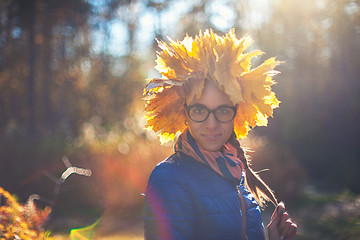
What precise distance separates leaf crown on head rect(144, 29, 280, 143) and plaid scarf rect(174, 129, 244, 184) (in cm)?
22

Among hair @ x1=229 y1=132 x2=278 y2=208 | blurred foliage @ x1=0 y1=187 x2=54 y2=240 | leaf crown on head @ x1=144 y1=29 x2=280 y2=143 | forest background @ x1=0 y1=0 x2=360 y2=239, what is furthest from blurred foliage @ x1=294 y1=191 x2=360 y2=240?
blurred foliage @ x1=0 y1=187 x2=54 y2=240

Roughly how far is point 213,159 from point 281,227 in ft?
2.01

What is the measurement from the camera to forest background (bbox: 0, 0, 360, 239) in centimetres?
772

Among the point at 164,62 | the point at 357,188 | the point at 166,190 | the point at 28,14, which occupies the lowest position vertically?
the point at 357,188

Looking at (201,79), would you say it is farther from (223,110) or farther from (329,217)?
(329,217)

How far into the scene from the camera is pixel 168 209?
158cm

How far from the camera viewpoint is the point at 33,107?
39.7 feet

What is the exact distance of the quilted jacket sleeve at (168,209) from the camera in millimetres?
1566

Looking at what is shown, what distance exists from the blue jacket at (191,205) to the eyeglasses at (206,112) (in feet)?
0.79

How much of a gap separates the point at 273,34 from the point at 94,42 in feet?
28.3

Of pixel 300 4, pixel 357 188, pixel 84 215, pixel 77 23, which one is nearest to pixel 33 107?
pixel 77 23

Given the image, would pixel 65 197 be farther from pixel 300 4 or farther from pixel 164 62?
pixel 300 4

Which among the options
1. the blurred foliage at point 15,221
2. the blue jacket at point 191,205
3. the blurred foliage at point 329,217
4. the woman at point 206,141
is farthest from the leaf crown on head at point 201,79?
the blurred foliage at point 329,217

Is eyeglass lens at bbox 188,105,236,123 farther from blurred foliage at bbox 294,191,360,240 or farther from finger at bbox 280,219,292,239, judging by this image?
blurred foliage at bbox 294,191,360,240
